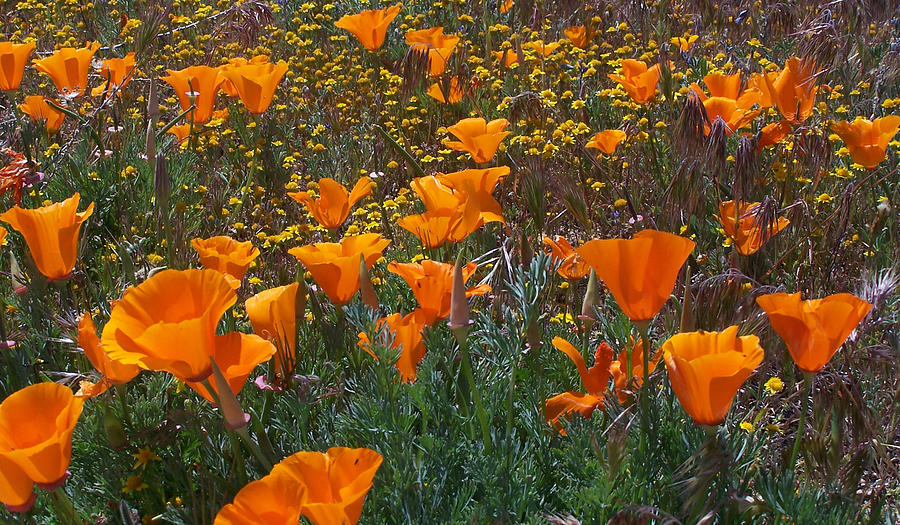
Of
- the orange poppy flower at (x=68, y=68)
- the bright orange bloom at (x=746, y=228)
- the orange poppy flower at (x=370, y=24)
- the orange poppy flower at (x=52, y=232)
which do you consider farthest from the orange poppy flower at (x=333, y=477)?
the orange poppy flower at (x=370, y=24)

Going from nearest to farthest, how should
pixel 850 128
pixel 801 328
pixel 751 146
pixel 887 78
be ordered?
pixel 801 328 < pixel 751 146 < pixel 850 128 < pixel 887 78

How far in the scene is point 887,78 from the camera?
3.18 metres

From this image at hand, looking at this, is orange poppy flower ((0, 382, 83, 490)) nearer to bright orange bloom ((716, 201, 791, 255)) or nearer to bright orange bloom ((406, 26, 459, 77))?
bright orange bloom ((716, 201, 791, 255))

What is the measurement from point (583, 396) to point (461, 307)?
399mm

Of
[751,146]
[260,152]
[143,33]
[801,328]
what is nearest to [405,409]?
[801,328]

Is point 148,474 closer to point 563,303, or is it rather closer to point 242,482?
point 242,482

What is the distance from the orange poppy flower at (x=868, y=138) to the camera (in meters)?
2.49

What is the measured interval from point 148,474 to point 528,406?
75cm

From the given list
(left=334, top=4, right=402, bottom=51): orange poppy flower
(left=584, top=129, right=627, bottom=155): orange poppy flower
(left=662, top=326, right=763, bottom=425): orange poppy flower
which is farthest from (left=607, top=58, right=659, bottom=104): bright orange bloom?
(left=662, top=326, right=763, bottom=425): orange poppy flower

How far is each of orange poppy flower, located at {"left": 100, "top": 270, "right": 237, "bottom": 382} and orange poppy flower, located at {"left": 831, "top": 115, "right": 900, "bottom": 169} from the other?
191 cm

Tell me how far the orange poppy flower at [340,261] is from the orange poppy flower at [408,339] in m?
0.15

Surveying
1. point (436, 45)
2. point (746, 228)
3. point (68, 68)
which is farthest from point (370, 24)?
point (746, 228)

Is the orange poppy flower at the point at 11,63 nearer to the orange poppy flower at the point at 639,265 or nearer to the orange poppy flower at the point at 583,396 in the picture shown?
the orange poppy flower at the point at 583,396

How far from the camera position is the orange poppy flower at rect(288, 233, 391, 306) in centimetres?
174
